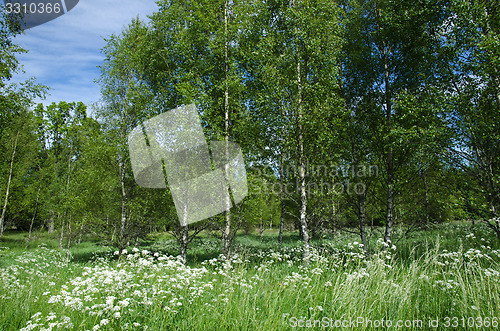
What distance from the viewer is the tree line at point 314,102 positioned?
9.57m

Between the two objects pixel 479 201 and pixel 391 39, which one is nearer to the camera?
A: pixel 479 201

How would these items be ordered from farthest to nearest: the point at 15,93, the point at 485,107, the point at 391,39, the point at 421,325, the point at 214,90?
the point at 214,90
the point at 391,39
the point at 15,93
the point at 485,107
the point at 421,325

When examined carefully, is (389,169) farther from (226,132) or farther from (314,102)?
(226,132)

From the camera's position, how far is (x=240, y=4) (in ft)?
46.9

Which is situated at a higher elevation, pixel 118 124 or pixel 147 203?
pixel 118 124

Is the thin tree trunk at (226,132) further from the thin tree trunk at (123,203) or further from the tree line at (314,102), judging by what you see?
the thin tree trunk at (123,203)

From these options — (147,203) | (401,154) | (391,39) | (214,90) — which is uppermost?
(391,39)

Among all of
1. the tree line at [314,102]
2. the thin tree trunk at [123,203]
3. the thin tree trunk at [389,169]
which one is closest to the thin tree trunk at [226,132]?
the tree line at [314,102]

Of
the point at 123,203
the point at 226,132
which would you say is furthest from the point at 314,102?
the point at 123,203

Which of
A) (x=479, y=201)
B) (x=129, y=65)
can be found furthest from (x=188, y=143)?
(x=479, y=201)

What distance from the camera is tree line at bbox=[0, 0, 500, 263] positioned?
9.57 metres

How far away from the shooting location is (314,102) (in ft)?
38.4

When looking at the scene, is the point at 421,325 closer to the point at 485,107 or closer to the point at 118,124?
the point at 485,107

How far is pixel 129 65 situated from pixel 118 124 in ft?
11.6
